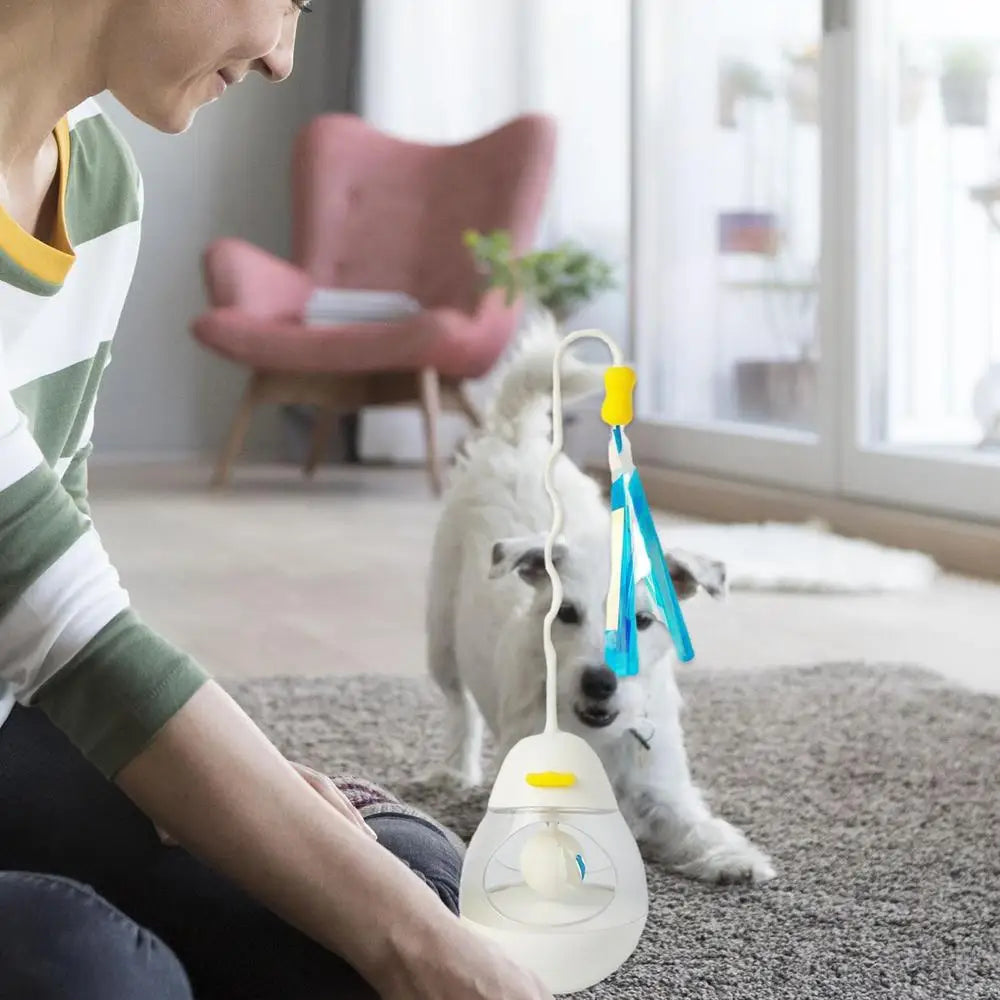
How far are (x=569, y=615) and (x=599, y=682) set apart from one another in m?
0.06

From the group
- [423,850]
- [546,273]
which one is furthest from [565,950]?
[546,273]

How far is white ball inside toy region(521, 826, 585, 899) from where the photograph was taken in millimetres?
694

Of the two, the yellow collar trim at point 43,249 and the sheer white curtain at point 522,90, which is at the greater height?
the sheer white curtain at point 522,90

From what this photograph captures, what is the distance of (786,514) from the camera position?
12.4 ft

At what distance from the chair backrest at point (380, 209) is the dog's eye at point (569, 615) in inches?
150

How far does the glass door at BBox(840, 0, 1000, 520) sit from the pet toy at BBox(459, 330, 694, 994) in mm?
2695

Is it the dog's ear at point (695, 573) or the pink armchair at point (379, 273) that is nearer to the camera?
the dog's ear at point (695, 573)

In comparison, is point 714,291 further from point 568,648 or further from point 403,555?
point 568,648

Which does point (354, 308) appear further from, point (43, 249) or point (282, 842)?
point (282, 842)

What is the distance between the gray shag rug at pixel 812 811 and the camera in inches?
44.7

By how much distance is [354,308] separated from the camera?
489 cm

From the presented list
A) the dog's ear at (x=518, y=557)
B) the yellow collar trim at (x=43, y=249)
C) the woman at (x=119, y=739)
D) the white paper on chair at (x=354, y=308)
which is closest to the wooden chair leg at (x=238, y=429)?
the white paper on chair at (x=354, y=308)

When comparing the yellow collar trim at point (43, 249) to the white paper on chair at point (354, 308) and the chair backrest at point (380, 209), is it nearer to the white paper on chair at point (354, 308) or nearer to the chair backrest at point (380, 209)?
the white paper on chair at point (354, 308)

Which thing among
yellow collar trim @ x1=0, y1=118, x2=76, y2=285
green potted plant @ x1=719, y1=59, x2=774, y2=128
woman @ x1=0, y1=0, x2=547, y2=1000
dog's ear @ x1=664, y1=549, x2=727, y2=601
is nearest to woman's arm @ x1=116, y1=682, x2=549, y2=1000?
woman @ x1=0, y1=0, x2=547, y2=1000
